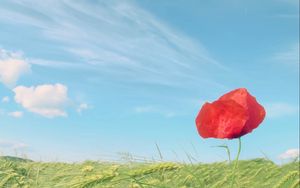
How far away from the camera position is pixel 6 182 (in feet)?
14.1

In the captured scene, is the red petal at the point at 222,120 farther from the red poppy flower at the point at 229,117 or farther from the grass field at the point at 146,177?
A: the grass field at the point at 146,177

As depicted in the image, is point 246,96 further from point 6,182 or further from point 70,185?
point 6,182

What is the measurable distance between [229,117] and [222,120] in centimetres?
4

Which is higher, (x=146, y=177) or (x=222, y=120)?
(x=146, y=177)

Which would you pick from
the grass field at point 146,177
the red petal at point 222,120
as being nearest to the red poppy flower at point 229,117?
the red petal at point 222,120

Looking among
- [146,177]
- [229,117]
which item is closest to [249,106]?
[229,117]

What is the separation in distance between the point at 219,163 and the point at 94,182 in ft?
15.7

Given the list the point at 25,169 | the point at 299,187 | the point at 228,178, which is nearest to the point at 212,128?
the point at 299,187

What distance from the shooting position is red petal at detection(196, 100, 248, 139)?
2.52 meters

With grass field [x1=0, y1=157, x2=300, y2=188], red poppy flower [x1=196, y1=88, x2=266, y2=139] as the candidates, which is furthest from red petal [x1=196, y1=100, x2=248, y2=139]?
grass field [x1=0, y1=157, x2=300, y2=188]

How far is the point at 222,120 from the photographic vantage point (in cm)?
255

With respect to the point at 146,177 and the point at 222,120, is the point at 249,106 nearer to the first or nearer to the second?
the point at 222,120

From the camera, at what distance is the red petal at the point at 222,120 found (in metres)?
2.52

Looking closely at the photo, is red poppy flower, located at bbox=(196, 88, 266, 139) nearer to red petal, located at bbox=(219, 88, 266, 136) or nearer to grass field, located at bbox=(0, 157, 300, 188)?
red petal, located at bbox=(219, 88, 266, 136)
